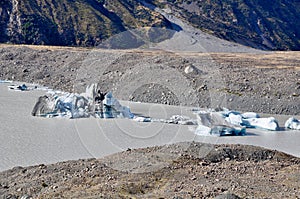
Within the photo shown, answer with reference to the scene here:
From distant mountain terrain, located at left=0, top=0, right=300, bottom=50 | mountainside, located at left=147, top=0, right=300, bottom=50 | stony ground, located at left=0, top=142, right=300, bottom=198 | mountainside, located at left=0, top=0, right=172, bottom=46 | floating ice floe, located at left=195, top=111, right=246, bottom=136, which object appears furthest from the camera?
mountainside, located at left=147, top=0, right=300, bottom=50

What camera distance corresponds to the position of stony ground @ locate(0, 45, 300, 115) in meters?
32.6

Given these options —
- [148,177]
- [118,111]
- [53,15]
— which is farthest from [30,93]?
[53,15]

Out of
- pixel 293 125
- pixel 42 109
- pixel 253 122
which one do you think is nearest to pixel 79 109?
pixel 42 109

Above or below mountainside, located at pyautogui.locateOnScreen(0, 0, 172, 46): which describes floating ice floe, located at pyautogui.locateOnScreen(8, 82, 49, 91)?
above

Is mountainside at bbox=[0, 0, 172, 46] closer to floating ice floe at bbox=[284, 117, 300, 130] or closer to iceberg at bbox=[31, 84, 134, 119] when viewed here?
iceberg at bbox=[31, 84, 134, 119]

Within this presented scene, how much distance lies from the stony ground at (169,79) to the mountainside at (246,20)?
53.5 meters

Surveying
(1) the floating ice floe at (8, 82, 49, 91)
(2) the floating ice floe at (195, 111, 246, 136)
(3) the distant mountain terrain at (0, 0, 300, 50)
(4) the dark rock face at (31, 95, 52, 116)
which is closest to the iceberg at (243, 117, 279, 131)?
(2) the floating ice floe at (195, 111, 246, 136)

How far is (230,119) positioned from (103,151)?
909 cm

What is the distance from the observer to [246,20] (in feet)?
376

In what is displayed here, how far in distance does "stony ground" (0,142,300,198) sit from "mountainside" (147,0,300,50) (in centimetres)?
7996

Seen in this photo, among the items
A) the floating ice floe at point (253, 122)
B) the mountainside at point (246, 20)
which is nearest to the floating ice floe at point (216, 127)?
the floating ice floe at point (253, 122)

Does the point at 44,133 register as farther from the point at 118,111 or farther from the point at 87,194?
the point at 87,194

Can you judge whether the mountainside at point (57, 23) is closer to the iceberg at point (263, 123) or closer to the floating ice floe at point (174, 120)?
the floating ice floe at point (174, 120)

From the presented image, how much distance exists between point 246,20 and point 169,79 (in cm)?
8313
